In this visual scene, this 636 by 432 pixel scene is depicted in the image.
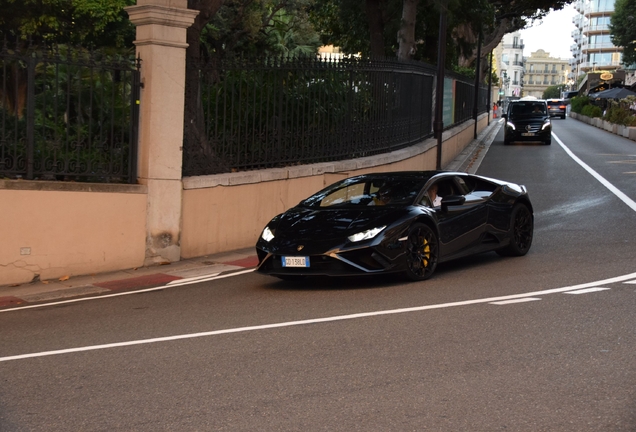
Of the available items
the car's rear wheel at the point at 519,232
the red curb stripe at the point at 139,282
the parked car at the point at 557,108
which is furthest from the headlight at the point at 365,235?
the parked car at the point at 557,108

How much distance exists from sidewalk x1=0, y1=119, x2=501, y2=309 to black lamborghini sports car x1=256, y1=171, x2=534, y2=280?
1509 mm

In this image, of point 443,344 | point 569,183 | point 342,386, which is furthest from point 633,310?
point 569,183

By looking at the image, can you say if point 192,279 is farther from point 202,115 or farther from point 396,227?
point 202,115

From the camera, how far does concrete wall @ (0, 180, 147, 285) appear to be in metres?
11.0

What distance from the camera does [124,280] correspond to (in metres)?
11.4

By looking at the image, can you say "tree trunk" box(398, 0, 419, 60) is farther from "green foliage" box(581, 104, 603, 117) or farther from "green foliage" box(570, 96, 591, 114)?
"green foliage" box(570, 96, 591, 114)

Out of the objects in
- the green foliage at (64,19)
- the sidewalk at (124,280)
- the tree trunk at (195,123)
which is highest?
the green foliage at (64,19)

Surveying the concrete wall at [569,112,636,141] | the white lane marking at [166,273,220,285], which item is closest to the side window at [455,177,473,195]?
the white lane marking at [166,273,220,285]

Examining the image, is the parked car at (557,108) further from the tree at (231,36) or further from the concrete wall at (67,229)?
the concrete wall at (67,229)

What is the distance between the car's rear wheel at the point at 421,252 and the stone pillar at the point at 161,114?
368 centimetres

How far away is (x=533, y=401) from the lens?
573 centimetres

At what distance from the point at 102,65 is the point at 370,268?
4598mm

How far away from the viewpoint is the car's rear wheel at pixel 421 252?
33.9 feet

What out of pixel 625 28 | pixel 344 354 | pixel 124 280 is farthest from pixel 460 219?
pixel 625 28
